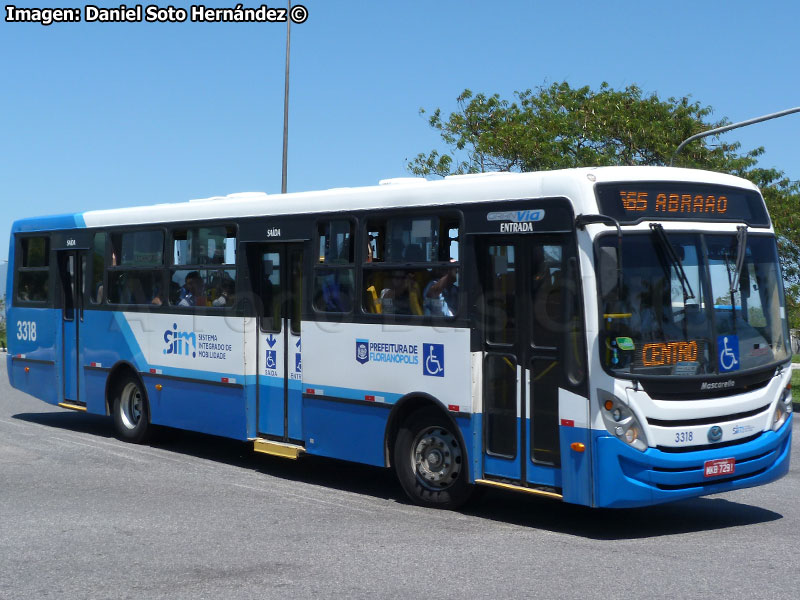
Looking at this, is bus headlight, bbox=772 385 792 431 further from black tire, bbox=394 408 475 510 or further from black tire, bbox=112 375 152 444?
black tire, bbox=112 375 152 444

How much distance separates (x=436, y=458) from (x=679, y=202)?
3.08 meters

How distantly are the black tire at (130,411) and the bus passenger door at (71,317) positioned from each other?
3.02ft

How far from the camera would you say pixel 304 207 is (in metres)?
11.2

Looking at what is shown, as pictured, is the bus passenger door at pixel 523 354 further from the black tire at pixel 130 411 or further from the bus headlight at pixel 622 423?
the black tire at pixel 130 411

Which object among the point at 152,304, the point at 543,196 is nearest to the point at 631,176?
the point at 543,196

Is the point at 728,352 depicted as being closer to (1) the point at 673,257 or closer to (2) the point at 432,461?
(1) the point at 673,257

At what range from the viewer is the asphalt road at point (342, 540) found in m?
6.85

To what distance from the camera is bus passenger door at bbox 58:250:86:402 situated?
584 inches

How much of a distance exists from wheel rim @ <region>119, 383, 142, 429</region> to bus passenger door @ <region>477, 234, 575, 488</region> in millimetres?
6299

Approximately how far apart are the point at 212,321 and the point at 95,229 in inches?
125

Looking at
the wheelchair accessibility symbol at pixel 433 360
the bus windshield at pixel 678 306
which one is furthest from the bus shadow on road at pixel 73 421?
the bus windshield at pixel 678 306

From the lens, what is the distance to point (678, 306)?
8.44m

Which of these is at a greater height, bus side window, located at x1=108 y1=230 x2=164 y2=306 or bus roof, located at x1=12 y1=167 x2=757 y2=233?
bus roof, located at x1=12 y1=167 x2=757 y2=233

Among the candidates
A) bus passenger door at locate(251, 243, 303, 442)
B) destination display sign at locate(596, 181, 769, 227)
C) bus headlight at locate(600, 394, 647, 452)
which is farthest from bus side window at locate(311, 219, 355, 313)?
bus headlight at locate(600, 394, 647, 452)
